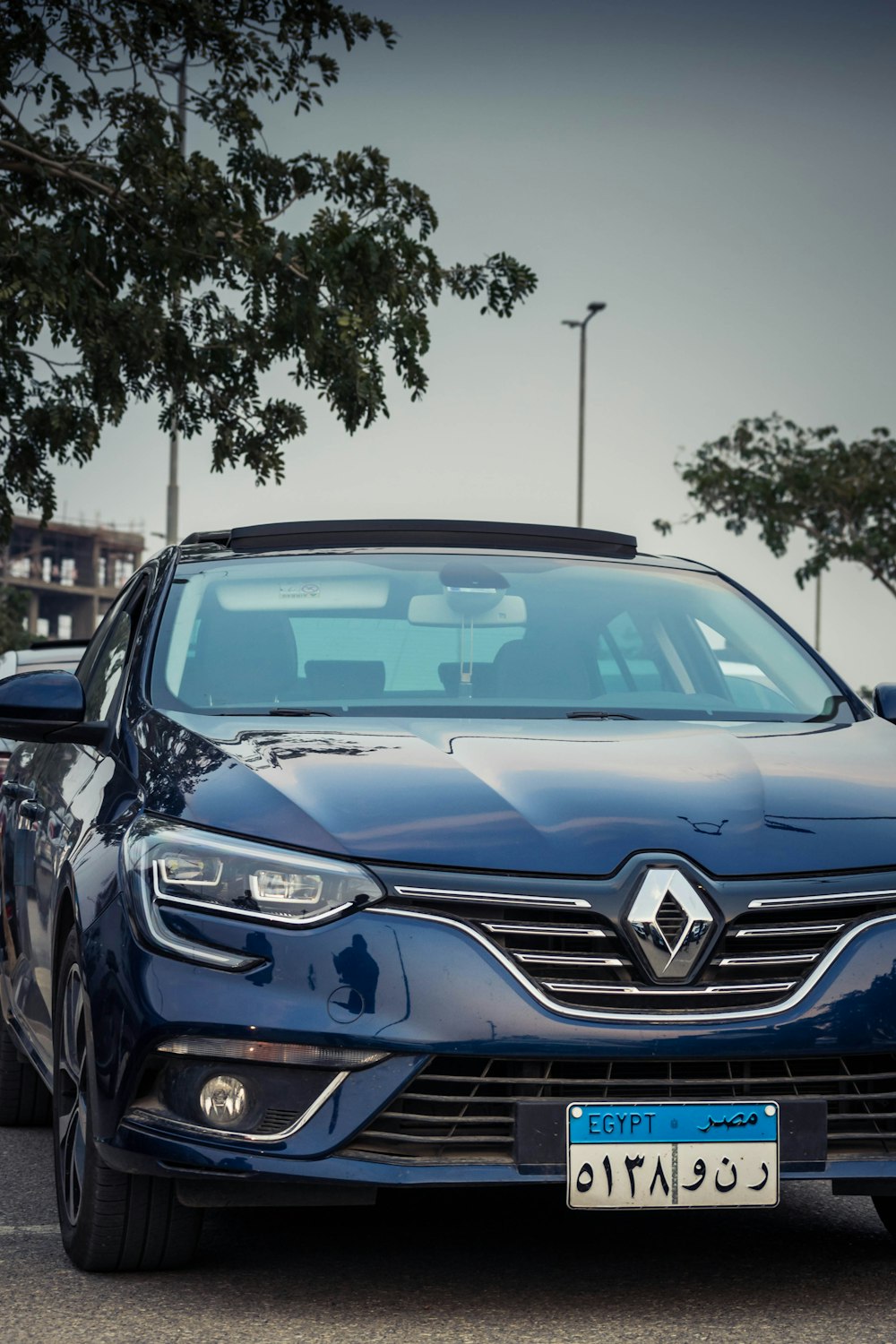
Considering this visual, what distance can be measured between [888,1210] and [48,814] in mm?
2222

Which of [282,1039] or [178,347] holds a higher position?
[178,347]

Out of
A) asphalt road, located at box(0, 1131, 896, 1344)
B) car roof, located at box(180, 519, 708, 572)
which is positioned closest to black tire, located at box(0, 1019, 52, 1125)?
asphalt road, located at box(0, 1131, 896, 1344)

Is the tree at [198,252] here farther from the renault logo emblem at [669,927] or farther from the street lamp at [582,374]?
the street lamp at [582,374]

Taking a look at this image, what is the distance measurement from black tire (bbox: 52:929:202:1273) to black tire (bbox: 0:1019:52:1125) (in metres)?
1.90

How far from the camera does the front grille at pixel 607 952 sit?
12.2ft

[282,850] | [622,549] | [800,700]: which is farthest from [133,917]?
[622,549]

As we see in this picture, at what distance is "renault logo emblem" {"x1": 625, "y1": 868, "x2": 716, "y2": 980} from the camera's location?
373 centimetres

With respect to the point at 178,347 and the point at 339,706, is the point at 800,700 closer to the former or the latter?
the point at 339,706

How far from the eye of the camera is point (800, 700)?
205 inches

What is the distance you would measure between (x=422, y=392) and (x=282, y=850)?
47.5 feet

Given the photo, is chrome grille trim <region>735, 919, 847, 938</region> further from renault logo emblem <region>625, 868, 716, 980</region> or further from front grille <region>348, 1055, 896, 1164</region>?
front grille <region>348, 1055, 896, 1164</region>

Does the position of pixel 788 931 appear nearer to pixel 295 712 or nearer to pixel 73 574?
pixel 295 712

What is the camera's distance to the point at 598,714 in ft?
15.7

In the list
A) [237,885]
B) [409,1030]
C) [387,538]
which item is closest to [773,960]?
[409,1030]
